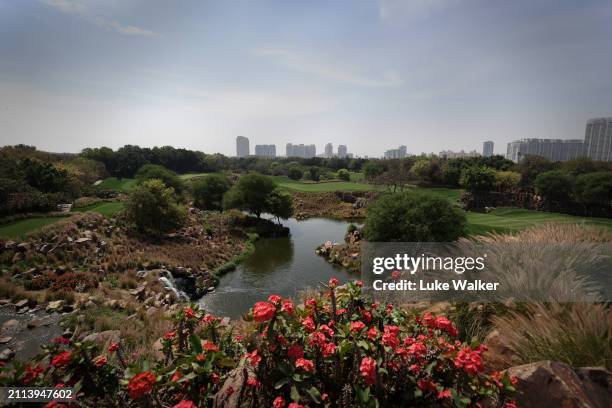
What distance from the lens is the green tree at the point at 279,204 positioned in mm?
25822

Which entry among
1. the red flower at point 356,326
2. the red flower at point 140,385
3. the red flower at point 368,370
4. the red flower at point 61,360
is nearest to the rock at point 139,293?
the red flower at point 61,360

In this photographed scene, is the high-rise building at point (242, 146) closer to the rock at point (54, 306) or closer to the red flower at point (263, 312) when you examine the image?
the rock at point (54, 306)

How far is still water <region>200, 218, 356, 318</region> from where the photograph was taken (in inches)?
481

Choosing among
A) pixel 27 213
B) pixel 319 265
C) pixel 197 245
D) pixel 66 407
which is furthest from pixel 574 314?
pixel 27 213

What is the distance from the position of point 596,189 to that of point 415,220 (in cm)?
2459

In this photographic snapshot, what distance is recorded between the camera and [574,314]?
2.83 metres

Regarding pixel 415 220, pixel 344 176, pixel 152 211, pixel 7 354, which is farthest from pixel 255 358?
pixel 344 176

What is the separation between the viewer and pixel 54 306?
7152 mm

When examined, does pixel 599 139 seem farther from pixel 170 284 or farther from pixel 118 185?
pixel 118 185

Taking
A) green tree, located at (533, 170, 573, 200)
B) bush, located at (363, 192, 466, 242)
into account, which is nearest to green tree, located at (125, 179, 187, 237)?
bush, located at (363, 192, 466, 242)

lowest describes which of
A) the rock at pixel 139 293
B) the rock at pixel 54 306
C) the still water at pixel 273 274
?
the still water at pixel 273 274

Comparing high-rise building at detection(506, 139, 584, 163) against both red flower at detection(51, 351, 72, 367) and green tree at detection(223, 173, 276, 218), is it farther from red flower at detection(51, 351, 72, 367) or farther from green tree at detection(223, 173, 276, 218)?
red flower at detection(51, 351, 72, 367)

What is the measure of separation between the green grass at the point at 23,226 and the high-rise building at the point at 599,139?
102319mm

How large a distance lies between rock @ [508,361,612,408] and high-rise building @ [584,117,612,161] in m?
97.9
